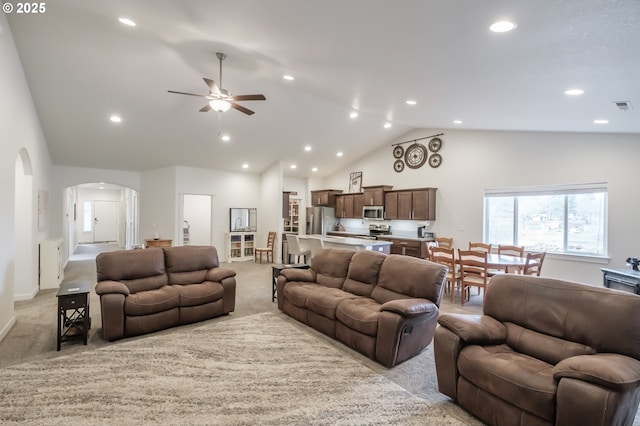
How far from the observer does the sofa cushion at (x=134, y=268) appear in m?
3.91

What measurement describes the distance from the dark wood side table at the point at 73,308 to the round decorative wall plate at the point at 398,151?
292 inches

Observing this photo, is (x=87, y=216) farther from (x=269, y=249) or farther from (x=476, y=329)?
(x=476, y=329)

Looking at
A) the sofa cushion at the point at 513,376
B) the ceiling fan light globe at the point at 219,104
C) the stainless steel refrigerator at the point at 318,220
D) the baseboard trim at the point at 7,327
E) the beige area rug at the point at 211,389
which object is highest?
the ceiling fan light globe at the point at 219,104

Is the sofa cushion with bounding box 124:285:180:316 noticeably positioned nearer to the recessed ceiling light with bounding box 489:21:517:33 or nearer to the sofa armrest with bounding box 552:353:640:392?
the sofa armrest with bounding box 552:353:640:392

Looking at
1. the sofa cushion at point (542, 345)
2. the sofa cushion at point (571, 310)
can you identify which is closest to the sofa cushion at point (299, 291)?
the sofa cushion at point (571, 310)

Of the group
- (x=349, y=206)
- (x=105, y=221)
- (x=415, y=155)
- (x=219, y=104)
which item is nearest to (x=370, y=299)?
(x=219, y=104)

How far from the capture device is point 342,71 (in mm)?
3869

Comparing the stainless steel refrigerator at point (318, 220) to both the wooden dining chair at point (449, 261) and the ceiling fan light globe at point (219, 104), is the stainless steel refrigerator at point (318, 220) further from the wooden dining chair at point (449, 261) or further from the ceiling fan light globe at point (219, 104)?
the ceiling fan light globe at point (219, 104)

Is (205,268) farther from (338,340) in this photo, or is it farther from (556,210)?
(556,210)

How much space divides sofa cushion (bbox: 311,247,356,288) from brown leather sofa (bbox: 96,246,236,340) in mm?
1258

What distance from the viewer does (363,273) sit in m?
4.05

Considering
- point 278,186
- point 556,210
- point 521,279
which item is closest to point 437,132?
point 556,210

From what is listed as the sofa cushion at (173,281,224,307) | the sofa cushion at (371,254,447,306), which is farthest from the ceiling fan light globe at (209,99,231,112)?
the sofa cushion at (371,254,447,306)

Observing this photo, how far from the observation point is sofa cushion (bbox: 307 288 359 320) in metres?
3.68
